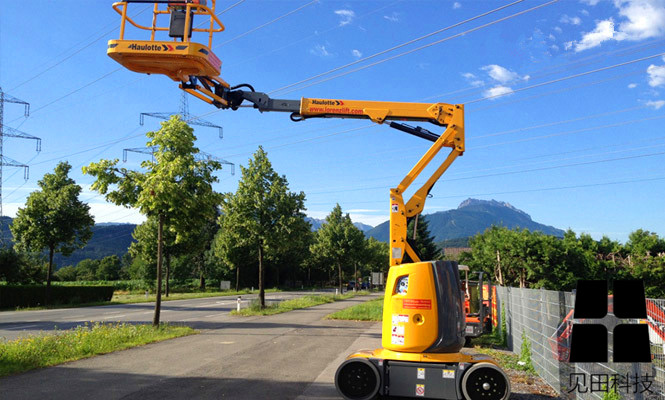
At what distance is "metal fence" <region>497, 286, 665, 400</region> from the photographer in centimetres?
551

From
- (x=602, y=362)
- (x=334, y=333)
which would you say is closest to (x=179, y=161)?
(x=334, y=333)

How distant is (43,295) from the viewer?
30266mm

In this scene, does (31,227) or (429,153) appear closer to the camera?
(429,153)

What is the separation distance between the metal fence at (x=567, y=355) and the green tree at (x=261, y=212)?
600 inches

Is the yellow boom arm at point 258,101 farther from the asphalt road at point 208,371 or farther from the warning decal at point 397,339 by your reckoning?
the asphalt road at point 208,371

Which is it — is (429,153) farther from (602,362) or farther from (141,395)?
(141,395)

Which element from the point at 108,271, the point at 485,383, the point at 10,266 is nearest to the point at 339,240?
the point at 10,266

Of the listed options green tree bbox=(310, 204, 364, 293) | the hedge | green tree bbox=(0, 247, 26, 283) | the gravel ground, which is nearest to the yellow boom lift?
the gravel ground

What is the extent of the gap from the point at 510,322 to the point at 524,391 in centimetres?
576

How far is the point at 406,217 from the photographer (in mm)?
8477

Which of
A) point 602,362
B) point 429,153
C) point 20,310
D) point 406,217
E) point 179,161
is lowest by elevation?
point 20,310

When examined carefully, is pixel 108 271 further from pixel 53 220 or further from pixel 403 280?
pixel 403 280

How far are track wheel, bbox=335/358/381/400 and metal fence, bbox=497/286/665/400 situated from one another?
3.08 meters

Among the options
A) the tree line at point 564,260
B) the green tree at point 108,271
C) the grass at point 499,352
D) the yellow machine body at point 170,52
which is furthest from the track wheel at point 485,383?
the green tree at point 108,271
